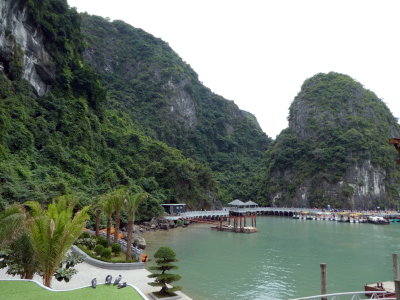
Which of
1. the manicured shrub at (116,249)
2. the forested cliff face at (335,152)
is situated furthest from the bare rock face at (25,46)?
the forested cliff face at (335,152)

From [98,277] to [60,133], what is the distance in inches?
1337

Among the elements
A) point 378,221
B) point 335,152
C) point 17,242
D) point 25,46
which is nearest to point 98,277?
point 17,242

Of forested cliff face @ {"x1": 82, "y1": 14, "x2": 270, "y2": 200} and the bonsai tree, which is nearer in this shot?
the bonsai tree

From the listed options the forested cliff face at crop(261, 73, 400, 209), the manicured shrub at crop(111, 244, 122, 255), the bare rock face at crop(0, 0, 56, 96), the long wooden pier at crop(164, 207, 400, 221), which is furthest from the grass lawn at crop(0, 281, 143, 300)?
the forested cliff face at crop(261, 73, 400, 209)

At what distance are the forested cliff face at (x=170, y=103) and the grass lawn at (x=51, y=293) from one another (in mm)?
80181

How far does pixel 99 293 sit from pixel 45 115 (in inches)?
1678

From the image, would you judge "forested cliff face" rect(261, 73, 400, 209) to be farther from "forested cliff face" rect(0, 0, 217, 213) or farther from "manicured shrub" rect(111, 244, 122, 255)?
"manicured shrub" rect(111, 244, 122, 255)

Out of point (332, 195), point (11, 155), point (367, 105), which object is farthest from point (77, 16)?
point (367, 105)

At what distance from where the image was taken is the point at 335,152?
8725 cm

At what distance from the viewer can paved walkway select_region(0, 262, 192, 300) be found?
657 inches

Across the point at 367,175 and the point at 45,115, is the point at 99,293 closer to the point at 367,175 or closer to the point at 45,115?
the point at 45,115

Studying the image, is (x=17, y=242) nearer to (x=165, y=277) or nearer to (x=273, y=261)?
(x=165, y=277)

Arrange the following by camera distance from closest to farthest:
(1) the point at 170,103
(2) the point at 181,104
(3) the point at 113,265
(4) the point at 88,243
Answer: (3) the point at 113,265 → (4) the point at 88,243 → (1) the point at 170,103 → (2) the point at 181,104

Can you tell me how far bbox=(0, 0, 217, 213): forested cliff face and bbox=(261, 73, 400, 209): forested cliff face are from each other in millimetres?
30249
